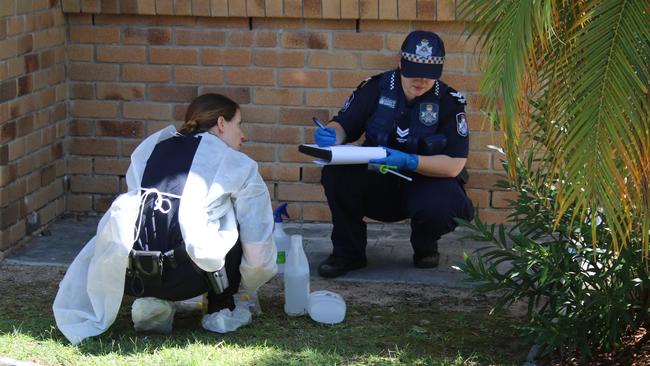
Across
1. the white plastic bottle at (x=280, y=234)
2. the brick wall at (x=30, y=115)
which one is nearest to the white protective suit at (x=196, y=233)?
the white plastic bottle at (x=280, y=234)

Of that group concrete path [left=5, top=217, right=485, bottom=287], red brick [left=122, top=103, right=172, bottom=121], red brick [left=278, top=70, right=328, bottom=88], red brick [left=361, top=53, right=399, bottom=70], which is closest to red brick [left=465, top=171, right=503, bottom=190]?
concrete path [left=5, top=217, right=485, bottom=287]

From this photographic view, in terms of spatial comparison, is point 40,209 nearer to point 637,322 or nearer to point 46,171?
point 46,171

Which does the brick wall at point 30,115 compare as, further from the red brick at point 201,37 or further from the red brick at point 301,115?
the red brick at point 301,115

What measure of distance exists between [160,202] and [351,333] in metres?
1.02

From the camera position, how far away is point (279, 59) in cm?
Answer: 653

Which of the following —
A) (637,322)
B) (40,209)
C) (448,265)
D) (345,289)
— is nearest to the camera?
(637,322)

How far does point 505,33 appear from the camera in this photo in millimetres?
3633

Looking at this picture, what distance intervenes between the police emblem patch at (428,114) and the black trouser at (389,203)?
279mm

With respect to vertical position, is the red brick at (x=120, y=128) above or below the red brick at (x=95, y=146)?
above

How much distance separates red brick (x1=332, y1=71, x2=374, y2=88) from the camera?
6480 millimetres

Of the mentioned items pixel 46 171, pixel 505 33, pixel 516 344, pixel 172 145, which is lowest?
pixel 516 344

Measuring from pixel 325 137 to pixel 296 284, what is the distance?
90 cm

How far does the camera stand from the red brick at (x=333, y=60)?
6.46 meters

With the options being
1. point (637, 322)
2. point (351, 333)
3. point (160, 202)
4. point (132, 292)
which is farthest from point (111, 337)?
point (637, 322)
